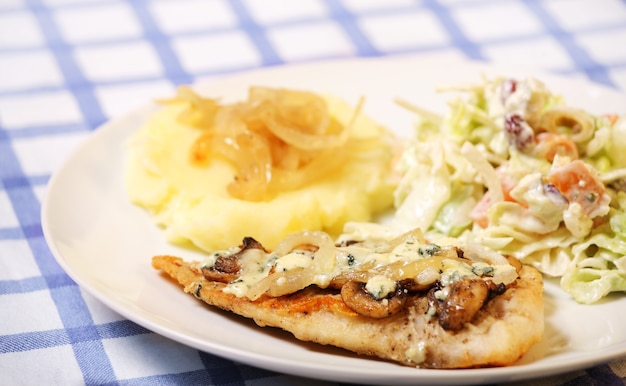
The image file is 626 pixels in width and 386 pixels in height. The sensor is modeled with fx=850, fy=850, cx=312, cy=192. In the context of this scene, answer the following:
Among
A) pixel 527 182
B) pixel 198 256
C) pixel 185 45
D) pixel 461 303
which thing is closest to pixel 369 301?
pixel 461 303

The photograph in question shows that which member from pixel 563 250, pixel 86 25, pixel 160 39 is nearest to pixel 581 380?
pixel 563 250

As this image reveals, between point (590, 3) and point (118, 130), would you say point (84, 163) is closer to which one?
point (118, 130)

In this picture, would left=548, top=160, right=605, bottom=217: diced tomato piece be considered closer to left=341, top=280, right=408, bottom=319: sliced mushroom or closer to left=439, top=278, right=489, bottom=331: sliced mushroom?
left=439, top=278, right=489, bottom=331: sliced mushroom

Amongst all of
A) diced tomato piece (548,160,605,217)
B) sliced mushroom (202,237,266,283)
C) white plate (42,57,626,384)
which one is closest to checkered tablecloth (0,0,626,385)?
white plate (42,57,626,384)

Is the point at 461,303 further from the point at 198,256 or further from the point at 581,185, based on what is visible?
the point at 198,256

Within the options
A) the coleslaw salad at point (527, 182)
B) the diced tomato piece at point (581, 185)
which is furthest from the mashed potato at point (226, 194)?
the diced tomato piece at point (581, 185)

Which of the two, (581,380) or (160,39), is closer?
(581,380)
